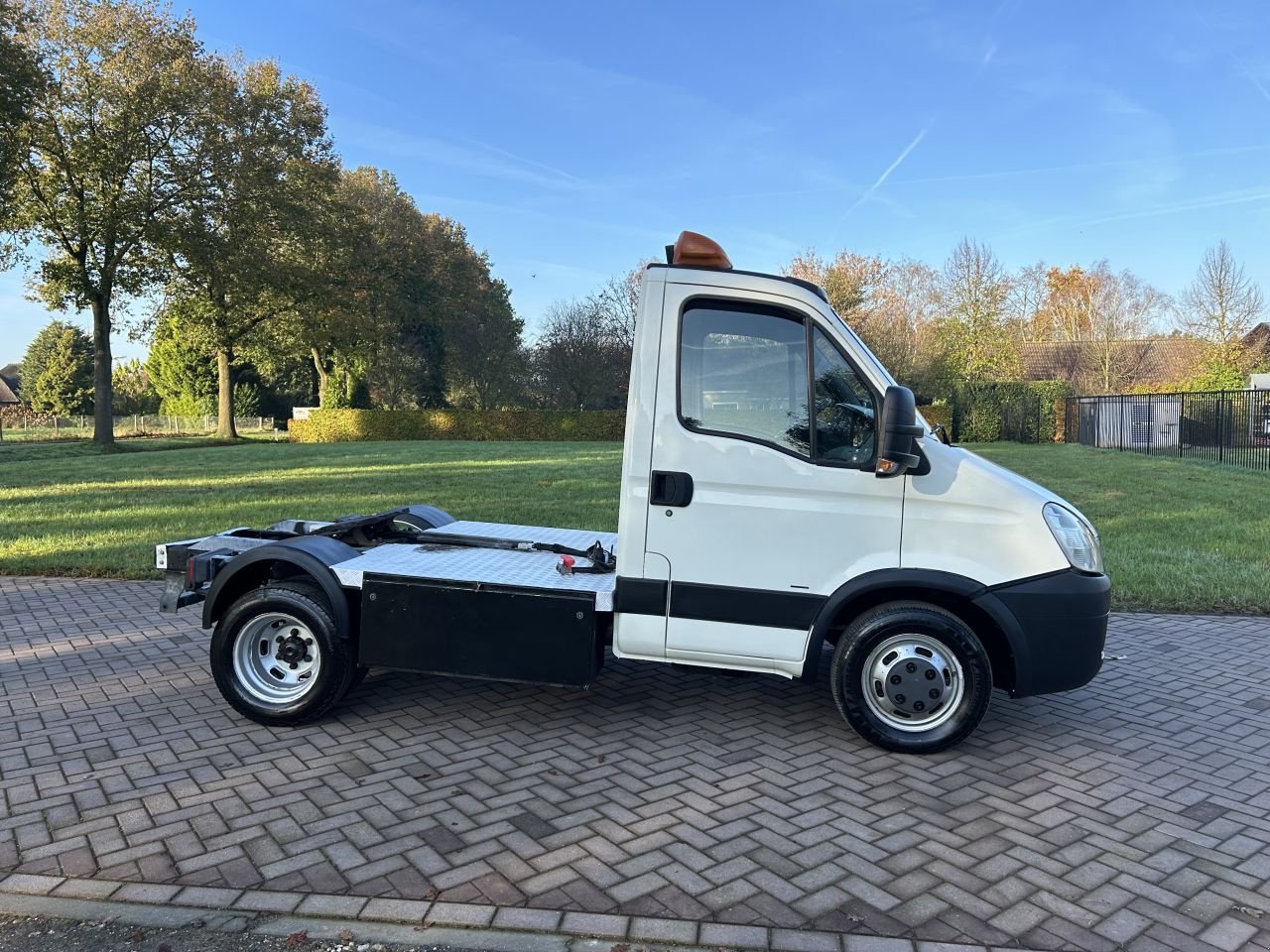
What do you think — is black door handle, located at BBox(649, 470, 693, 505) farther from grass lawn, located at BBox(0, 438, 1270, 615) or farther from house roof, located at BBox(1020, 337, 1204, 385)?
house roof, located at BBox(1020, 337, 1204, 385)

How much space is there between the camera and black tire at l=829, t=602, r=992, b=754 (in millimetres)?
4449

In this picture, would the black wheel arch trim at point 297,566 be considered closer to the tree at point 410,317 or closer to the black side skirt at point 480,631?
the black side skirt at point 480,631

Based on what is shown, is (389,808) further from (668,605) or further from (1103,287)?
(1103,287)

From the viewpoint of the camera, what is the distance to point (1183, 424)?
26.5 m

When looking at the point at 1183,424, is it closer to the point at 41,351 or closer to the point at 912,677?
the point at 912,677

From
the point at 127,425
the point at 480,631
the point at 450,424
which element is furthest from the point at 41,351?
the point at 480,631

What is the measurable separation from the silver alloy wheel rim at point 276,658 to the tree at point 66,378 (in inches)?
2759

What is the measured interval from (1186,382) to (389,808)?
40416 millimetres

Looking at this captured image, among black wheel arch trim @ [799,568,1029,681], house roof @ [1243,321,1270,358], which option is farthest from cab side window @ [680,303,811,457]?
house roof @ [1243,321,1270,358]

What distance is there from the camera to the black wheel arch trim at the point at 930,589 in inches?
173

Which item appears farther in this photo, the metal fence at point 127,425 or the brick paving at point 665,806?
the metal fence at point 127,425

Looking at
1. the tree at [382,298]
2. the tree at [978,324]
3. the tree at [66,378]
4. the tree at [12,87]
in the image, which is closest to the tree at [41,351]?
the tree at [66,378]

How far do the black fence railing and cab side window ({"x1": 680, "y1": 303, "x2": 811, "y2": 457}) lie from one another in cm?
2184

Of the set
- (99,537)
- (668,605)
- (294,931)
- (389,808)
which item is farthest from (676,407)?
(99,537)
